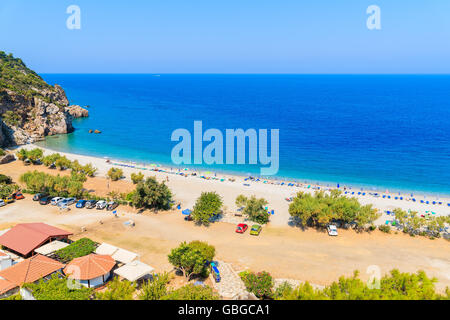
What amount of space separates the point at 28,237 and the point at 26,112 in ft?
205

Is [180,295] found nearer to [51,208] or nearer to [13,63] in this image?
[51,208]

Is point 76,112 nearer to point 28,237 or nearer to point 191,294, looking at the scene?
point 28,237

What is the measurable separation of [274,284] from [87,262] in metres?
13.6

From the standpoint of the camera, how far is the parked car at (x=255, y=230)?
31.3 meters

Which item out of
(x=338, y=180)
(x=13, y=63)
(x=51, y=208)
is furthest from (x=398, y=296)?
(x=13, y=63)

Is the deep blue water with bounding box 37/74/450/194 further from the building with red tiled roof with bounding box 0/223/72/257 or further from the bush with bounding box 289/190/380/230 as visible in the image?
the building with red tiled roof with bounding box 0/223/72/257

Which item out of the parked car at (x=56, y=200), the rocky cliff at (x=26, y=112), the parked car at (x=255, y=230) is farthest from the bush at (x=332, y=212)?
the rocky cliff at (x=26, y=112)

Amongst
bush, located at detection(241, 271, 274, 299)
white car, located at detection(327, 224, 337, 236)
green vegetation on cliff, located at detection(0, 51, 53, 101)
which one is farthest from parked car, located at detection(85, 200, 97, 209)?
green vegetation on cliff, located at detection(0, 51, 53, 101)

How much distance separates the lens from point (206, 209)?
33.6 meters

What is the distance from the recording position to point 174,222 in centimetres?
3400

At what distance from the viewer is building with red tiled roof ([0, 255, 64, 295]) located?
2072cm

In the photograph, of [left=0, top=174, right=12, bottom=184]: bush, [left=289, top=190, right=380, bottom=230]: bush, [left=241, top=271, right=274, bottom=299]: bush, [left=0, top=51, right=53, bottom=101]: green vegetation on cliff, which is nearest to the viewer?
[left=241, top=271, right=274, bottom=299]: bush

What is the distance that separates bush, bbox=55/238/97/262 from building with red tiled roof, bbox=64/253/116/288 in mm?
1993

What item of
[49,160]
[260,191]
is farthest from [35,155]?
[260,191]
